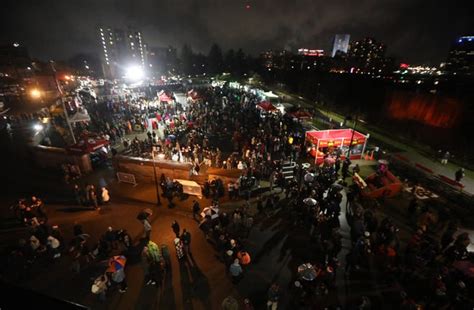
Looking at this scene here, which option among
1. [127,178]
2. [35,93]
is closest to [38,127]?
[127,178]

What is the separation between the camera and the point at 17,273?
27.7 ft

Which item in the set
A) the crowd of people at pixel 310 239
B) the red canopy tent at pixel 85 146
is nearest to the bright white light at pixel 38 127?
the red canopy tent at pixel 85 146

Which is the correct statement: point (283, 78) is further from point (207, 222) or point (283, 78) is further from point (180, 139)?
point (207, 222)

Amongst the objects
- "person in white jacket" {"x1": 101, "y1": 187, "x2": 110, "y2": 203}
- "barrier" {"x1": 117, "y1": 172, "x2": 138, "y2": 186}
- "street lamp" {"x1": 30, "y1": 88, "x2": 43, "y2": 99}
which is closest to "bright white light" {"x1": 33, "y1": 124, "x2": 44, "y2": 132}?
"barrier" {"x1": 117, "y1": 172, "x2": 138, "y2": 186}

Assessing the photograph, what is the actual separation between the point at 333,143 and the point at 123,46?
151399mm

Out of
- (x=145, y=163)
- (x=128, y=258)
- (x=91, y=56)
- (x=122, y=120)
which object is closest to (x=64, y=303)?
(x=128, y=258)

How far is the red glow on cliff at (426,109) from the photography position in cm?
2895

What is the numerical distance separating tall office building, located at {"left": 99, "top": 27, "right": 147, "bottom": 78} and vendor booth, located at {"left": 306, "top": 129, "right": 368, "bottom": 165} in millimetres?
121991

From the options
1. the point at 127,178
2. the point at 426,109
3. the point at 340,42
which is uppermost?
the point at 340,42

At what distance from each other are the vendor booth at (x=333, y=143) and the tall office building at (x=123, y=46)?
4803 inches

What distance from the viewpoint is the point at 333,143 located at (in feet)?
57.0

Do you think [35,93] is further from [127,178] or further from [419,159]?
[419,159]

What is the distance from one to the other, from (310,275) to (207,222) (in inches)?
196

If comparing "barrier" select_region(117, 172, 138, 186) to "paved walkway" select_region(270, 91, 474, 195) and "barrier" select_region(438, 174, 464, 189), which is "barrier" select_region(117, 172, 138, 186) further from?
"paved walkway" select_region(270, 91, 474, 195)
